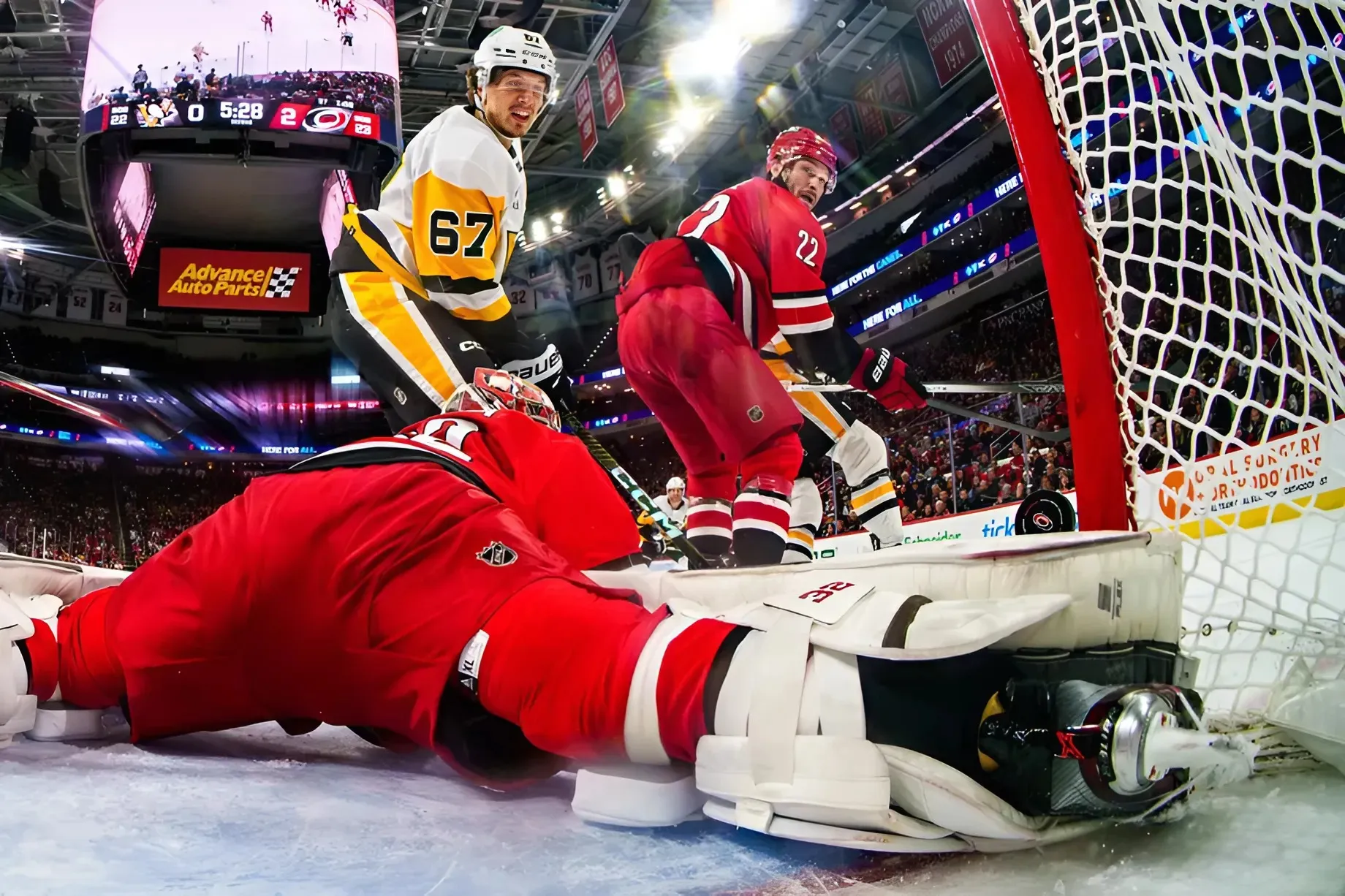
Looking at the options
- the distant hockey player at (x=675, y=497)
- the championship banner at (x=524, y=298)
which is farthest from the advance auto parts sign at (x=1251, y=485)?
the championship banner at (x=524, y=298)

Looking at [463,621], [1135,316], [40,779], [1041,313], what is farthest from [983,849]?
[1041,313]

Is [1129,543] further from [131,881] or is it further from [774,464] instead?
[774,464]

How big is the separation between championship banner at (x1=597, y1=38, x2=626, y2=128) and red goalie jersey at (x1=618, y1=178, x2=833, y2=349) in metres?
1.46

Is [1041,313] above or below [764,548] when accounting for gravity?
above

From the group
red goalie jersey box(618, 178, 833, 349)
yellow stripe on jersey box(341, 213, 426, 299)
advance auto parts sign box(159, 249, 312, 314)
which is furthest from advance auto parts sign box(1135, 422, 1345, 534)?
advance auto parts sign box(159, 249, 312, 314)

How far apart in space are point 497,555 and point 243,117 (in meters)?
3.84

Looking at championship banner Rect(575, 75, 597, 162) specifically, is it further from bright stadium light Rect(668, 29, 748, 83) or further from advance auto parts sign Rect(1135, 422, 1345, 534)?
advance auto parts sign Rect(1135, 422, 1345, 534)

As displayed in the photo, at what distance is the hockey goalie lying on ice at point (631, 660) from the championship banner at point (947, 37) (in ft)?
7.86

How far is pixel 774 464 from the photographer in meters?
Result: 1.58

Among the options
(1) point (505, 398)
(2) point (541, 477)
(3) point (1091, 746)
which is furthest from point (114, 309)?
(3) point (1091, 746)

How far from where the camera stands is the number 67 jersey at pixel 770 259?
1.79 metres

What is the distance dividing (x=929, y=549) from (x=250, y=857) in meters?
0.43

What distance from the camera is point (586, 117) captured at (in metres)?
3.35

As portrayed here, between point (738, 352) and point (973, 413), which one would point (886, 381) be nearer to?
point (738, 352)
